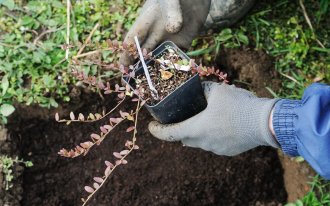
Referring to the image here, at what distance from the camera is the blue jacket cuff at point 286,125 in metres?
1.64

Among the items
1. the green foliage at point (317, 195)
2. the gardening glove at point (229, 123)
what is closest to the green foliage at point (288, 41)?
the green foliage at point (317, 195)

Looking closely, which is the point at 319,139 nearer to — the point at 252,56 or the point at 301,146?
the point at 301,146

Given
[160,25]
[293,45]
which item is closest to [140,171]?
[160,25]

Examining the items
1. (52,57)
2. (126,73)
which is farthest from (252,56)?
(52,57)

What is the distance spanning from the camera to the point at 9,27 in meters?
2.34

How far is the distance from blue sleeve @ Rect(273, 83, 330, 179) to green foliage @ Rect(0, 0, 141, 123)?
95 centimetres

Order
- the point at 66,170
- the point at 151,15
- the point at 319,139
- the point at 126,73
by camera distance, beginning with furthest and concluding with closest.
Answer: the point at 66,170 → the point at 151,15 → the point at 126,73 → the point at 319,139

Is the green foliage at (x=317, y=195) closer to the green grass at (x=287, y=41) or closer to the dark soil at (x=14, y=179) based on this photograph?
the green grass at (x=287, y=41)

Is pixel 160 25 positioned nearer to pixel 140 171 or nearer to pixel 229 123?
pixel 229 123

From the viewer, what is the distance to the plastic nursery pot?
1.75 metres

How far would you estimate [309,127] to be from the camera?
1.51m

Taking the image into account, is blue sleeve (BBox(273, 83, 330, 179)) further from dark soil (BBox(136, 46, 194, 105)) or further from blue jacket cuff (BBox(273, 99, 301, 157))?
dark soil (BBox(136, 46, 194, 105))

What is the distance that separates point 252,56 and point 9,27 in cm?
120

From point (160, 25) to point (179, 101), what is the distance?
0.36 metres
